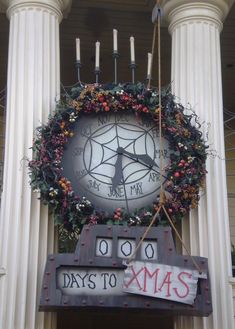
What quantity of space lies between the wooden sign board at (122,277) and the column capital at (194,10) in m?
3.42

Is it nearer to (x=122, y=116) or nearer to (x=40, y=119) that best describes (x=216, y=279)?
(x=122, y=116)

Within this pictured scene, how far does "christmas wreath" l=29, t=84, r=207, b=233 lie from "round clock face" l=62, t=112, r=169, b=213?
0.13 meters

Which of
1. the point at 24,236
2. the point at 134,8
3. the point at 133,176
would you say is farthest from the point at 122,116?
the point at 134,8

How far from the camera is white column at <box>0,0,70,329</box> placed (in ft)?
25.5

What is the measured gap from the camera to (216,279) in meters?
8.14

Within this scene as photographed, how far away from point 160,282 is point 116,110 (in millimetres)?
2440

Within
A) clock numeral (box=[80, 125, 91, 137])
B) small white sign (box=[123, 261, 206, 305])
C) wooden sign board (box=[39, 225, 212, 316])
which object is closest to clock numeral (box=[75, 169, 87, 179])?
clock numeral (box=[80, 125, 91, 137])

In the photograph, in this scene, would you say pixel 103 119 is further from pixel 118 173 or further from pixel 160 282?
pixel 160 282

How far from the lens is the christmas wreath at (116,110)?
7.96m

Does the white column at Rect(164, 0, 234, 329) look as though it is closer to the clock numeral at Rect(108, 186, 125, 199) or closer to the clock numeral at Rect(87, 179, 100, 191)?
the clock numeral at Rect(108, 186, 125, 199)

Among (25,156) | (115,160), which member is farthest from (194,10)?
(25,156)

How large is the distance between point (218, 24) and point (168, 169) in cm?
254

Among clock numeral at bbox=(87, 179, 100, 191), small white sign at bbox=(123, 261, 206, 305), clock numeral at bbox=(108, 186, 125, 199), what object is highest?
clock numeral at bbox=(87, 179, 100, 191)

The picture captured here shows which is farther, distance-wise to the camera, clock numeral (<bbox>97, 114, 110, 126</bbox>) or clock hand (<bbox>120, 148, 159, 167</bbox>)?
clock numeral (<bbox>97, 114, 110, 126</bbox>)
